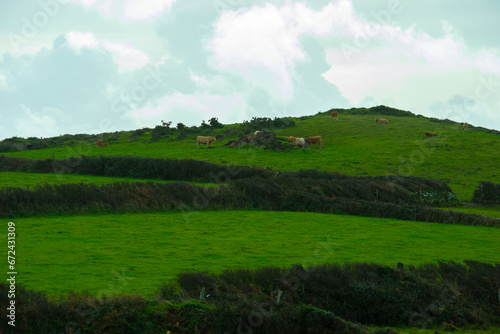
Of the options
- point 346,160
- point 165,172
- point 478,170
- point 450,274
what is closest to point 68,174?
point 165,172

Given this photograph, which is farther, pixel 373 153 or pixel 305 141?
pixel 305 141

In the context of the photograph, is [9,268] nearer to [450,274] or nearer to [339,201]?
[450,274]

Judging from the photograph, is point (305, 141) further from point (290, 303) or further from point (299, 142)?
point (290, 303)

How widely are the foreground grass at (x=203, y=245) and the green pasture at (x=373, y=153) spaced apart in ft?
50.6

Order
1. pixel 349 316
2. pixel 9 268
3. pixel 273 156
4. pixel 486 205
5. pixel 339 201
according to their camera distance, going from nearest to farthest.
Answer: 1. pixel 349 316
2. pixel 9 268
3. pixel 339 201
4. pixel 486 205
5. pixel 273 156

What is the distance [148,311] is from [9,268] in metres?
4.91

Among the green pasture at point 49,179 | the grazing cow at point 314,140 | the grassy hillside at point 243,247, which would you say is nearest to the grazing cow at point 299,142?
the grazing cow at point 314,140

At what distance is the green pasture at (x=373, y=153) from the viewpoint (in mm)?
39719

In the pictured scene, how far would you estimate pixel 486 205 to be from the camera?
32.5m

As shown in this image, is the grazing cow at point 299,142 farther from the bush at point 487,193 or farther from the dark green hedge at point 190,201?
the dark green hedge at point 190,201

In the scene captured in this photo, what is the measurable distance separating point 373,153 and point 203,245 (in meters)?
31.5

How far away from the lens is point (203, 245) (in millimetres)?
16781

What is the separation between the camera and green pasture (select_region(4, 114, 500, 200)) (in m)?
39.7

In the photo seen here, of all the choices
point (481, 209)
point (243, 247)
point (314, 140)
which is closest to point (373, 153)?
point (314, 140)
